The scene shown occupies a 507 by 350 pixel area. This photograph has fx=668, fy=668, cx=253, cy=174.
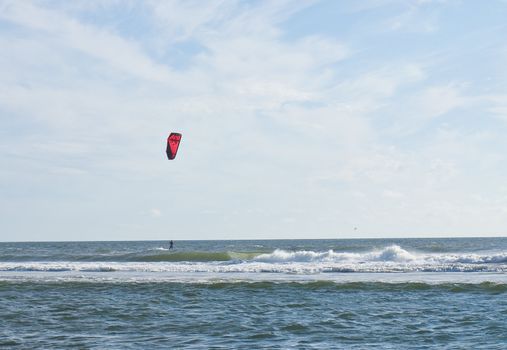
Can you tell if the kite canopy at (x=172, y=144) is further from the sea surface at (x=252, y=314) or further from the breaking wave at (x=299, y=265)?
the breaking wave at (x=299, y=265)

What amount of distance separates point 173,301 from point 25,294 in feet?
16.9

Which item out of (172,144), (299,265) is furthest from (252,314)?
(299,265)

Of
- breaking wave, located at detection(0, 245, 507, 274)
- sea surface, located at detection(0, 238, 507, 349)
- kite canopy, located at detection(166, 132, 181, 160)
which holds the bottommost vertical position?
sea surface, located at detection(0, 238, 507, 349)

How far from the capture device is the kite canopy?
60.2 ft

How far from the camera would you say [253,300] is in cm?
1756

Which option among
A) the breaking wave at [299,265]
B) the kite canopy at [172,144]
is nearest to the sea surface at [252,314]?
the kite canopy at [172,144]

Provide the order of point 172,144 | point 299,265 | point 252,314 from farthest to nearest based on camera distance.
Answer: point 299,265
point 172,144
point 252,314

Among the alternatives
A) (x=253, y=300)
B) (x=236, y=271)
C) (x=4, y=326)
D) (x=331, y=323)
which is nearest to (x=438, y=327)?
(x=331, y=323)

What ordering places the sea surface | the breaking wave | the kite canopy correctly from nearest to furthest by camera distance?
the sea surface < the kite canopy < the breaking wave

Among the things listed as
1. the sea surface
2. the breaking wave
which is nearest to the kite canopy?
the sea surface

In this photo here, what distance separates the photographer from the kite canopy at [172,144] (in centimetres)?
1834

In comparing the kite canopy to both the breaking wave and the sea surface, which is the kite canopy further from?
the breaking wave

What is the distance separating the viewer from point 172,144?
18766mm

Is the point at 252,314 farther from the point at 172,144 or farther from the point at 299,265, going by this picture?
the point at 299,265
